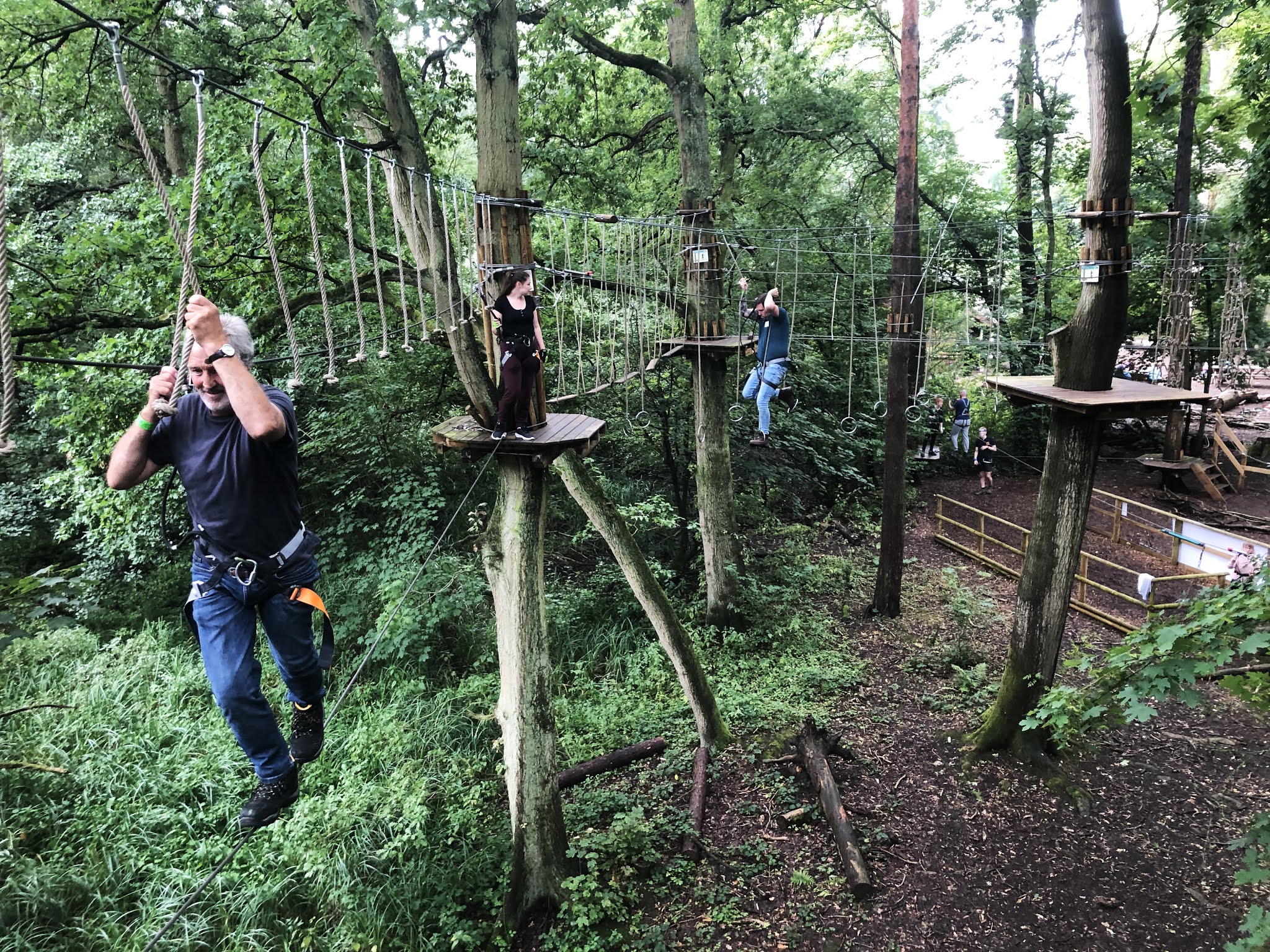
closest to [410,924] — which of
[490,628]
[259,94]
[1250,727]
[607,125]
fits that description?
[490,628]

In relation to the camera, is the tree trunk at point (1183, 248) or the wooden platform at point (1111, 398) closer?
the wooden platform at point (1111, 398)

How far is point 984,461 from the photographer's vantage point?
1366 cm

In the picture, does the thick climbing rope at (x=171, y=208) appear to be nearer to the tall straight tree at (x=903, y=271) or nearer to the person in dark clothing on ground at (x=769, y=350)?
the person in dark clothing on ground at (x=769, y=350)

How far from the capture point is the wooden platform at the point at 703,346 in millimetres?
7191

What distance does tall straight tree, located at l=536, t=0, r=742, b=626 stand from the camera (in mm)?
7816

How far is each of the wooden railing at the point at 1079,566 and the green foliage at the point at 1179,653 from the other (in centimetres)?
382

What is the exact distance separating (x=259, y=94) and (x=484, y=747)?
6.03m

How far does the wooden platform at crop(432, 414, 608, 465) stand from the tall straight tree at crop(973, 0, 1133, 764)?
362cm

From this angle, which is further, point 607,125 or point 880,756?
point 607,125

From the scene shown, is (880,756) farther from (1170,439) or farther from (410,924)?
(1170,439)

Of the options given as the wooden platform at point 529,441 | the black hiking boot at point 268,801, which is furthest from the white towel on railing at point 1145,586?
the black hiking boot at point 268,801

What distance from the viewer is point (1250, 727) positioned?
637cm

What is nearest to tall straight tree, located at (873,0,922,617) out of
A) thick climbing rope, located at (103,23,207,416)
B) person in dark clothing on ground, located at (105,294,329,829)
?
person in dark clothing on ground, located at (105,294,329,829)

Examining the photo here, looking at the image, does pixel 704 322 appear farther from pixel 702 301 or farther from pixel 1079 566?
pixel 1079 566
